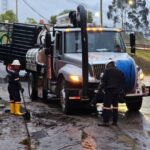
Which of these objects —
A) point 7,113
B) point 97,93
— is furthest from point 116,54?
point 7,113

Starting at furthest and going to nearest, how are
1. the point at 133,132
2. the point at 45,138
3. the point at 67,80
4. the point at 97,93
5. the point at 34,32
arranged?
1. the point at 34,32
2. the point at 67,80
3. the point at 97,93
4. the point at 133,132
5. the point at 45,138

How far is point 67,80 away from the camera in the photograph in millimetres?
13656

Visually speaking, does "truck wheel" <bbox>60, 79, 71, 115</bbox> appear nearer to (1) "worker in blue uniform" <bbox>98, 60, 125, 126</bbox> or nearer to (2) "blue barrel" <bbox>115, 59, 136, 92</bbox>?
(2) "blue barrel" <bbox>115, 59, 136, 92</bbox>

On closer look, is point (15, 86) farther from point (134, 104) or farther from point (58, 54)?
Result: point (134, 104)

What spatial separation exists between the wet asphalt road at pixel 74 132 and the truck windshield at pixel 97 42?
1.72m

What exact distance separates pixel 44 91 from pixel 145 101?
3.46 metres

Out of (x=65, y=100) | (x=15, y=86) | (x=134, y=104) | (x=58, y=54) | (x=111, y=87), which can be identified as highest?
(x=58, y=54)

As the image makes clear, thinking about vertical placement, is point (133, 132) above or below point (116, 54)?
below

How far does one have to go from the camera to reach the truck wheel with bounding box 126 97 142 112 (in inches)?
567

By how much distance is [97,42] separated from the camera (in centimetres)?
1482

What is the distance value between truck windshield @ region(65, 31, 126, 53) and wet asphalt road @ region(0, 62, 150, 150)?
1718 millimetres

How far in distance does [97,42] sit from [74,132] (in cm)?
416

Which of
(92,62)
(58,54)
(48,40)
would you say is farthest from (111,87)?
(48,40)

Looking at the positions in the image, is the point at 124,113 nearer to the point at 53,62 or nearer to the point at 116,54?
the point at 116,54
